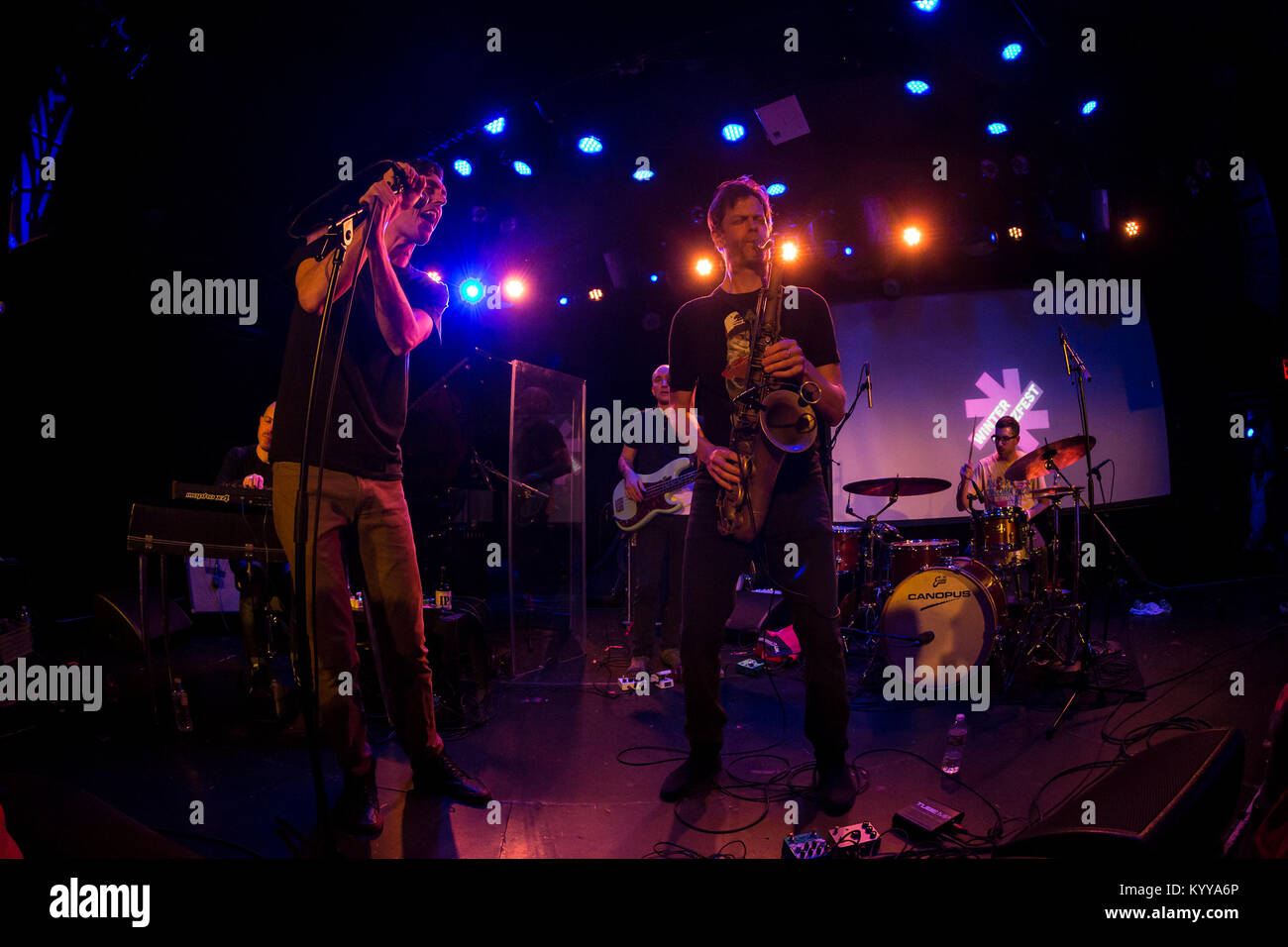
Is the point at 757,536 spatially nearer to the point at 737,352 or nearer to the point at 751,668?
the point at 737,352

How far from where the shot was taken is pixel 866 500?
8102 mm

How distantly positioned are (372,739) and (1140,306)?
30.6ft

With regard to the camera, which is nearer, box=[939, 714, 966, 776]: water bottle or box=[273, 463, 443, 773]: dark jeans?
box=[273, 463, 443, 773]: dark jeans

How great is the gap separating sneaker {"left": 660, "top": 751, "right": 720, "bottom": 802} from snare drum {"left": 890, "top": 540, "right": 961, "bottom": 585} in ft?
8.19

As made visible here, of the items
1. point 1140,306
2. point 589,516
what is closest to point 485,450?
point 589,516

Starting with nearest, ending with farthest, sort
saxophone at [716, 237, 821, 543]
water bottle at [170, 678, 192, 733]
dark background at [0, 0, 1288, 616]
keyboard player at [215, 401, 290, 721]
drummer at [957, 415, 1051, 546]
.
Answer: saxophone at [716, 237, 821, 543]
water bottle at [170, 678, 192, 733]
keyboard player at [215, 401, 290, 721]
dark background at [0, 0, 1288, 616]
drummer at [957, 415, 1051, 546]

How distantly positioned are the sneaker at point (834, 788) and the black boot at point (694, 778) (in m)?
0.40

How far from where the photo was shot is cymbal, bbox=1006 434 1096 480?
4.50m

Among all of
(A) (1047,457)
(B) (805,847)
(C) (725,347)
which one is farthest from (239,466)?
(A) (1047,457)

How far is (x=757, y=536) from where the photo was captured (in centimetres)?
254

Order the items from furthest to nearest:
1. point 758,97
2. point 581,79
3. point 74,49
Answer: point 758,97
point 581,79
point 74,49

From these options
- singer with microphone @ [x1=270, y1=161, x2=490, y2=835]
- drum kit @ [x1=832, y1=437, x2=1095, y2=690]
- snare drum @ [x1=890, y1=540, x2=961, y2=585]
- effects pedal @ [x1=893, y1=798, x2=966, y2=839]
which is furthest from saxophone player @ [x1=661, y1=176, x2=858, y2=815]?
snare drum @ [x1=890, y1=540, x2=961, y2=585]

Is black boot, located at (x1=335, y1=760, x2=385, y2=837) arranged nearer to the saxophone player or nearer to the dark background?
the saxophone player

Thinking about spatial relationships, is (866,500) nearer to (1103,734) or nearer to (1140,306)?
(1140,306)
